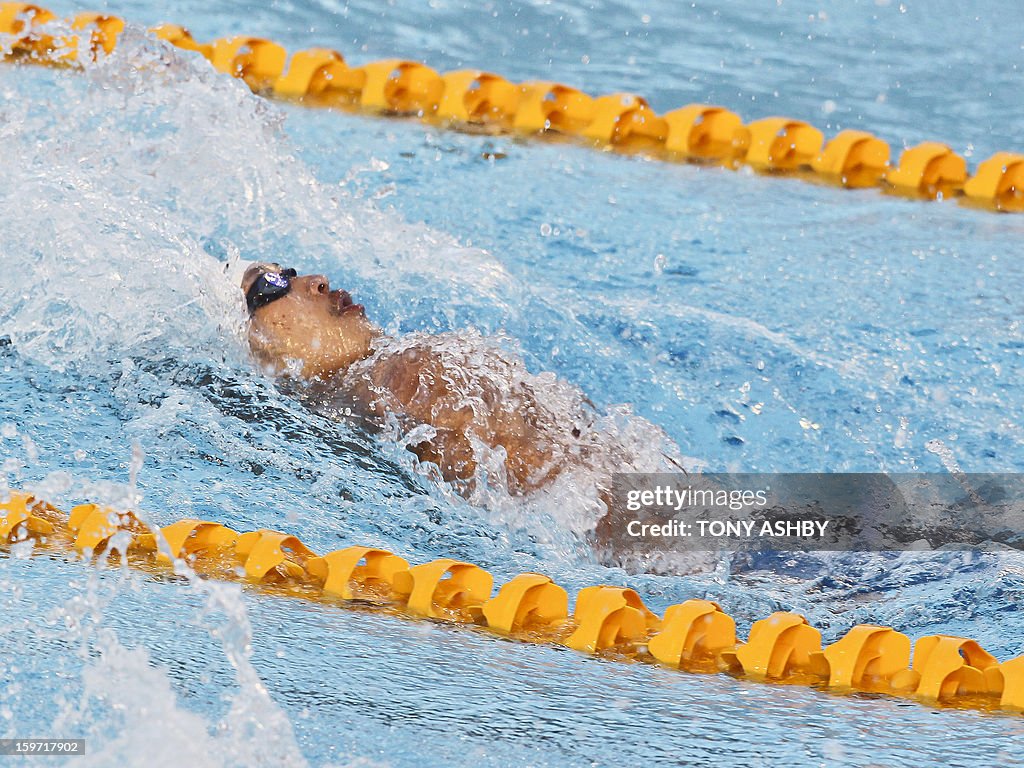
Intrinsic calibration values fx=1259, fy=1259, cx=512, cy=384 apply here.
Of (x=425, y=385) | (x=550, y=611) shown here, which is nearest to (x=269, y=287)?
(x=425, y=385)

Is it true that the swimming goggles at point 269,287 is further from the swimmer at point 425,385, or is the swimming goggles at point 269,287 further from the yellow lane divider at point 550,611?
the yellow lane divider at point 550,611

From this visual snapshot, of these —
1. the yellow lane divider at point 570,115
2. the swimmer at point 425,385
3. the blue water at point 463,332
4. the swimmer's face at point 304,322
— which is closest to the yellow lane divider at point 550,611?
the blue water at point 463,332

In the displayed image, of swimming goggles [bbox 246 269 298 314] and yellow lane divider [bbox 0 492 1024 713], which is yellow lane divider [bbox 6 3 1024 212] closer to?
swimming goggles [bbox 246 269 298 314]

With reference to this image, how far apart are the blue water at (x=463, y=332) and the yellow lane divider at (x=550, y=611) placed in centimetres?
7

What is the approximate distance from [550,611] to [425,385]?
519mm

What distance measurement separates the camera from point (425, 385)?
2.33m

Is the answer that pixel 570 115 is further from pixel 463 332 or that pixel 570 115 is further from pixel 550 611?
pixel 550 611

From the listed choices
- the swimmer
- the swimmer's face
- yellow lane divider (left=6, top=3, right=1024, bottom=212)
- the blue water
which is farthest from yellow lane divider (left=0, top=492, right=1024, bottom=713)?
yellow lane divider (left=6, top=3, right=1024, bottom=212)

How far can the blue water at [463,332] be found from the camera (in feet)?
5.12

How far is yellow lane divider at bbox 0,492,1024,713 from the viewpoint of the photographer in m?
1.84

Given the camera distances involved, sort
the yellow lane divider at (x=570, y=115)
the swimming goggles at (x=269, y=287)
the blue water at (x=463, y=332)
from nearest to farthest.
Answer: the blue water at (x=463, y=332), the swimming goggles at (x=269, y=287), the yellow lane divider at (x=570, y=115)

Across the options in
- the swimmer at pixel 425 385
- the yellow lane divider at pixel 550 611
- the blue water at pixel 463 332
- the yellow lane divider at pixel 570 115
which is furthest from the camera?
the yellow lane divider at pixel 570 115

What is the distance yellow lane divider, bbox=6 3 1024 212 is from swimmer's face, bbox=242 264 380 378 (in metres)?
2.11

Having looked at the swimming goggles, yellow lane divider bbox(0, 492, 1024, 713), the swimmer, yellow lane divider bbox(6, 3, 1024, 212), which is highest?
yellow lane divider bbox(6, 3, 1024, 212)
